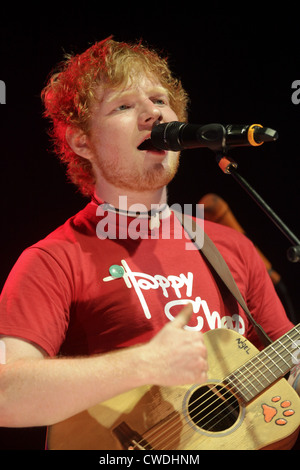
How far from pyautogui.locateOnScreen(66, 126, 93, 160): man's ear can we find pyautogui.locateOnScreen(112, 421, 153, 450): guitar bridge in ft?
4.16

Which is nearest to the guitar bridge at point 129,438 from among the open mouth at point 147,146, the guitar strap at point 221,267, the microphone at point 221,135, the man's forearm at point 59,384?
the man's forearm at point 59,384

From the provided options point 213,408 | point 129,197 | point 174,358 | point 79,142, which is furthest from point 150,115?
point 213,408

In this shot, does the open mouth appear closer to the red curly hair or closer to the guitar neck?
the red curly hair

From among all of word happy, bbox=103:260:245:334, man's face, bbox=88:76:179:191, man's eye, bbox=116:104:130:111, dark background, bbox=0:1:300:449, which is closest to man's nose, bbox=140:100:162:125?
man's face, bbox=88:76:179:191

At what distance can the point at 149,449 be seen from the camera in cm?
147

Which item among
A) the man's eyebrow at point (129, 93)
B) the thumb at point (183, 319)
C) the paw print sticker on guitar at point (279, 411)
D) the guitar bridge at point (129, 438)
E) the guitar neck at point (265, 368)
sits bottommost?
the guitar bridge at point (129, 438)

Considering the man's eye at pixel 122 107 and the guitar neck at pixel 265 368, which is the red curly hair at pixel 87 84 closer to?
the man's eye at pixel 122 107

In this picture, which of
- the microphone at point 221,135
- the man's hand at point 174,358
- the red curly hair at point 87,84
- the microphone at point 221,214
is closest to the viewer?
the microphone at point 221,135

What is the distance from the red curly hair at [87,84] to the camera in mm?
2168

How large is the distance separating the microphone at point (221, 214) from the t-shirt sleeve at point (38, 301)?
1331mm

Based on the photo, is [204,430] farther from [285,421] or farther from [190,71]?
[190,71]
